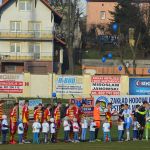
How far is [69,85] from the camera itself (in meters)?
59.4

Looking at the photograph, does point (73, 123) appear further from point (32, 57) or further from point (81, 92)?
point (32, 57)

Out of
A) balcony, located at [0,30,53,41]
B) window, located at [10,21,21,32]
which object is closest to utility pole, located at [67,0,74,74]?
balcony, located at [0,30,53,41]

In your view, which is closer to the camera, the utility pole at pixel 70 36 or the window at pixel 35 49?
the window at pixel 35 49

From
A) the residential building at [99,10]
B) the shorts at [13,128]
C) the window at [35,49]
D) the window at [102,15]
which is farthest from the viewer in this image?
the window at [102,15]

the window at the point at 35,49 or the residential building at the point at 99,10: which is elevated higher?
the residential building at the point at 99,10

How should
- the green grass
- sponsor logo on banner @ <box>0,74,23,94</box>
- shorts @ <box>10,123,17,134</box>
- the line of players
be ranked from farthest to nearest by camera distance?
sponsor logo on banner @ <box>0,74,23,94</box>, the line of players, shorts @ <box>10,123,17,134</box>, the green grass

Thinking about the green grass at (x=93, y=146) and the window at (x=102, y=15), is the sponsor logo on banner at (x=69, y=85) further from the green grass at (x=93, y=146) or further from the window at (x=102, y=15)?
the window at (x=102, y=15)

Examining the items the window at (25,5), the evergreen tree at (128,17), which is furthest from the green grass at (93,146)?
the evergreen tree at (128,17)

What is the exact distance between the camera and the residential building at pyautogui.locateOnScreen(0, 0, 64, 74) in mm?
83438

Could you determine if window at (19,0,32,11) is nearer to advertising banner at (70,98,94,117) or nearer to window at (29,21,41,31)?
window at (29,21,41,31)

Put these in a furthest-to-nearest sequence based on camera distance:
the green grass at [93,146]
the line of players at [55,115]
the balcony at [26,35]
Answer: the balcony at [26,35] < the line of players at [55,115] < the green grass at [93,146]

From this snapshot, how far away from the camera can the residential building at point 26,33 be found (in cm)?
8344

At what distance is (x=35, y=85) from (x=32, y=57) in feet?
67.9

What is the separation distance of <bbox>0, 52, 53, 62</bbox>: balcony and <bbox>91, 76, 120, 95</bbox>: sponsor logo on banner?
978 inches
